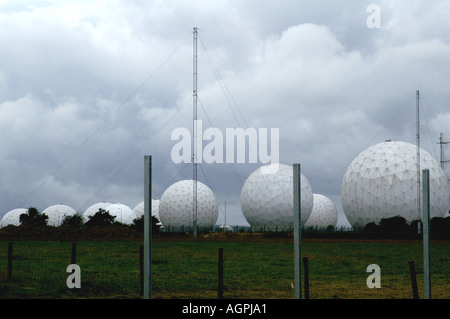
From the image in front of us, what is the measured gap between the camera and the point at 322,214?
8994 cm

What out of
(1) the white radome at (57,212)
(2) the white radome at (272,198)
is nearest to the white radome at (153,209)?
(1) the white radome at (57,212)

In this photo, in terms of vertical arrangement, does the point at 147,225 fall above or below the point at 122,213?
below

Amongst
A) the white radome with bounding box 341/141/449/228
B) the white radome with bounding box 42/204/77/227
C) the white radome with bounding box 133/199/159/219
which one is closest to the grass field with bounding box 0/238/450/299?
the white radome with bounding box 341/141/449/228

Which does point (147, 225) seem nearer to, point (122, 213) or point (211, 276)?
point (211, 276)

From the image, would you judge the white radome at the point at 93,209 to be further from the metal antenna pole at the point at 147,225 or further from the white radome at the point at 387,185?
the metal antenna pole at the point at 147,225

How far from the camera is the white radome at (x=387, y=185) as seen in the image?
6103 centimetres

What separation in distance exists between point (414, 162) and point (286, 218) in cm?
1651

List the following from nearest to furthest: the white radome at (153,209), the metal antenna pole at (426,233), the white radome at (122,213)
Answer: the metal antenna pole at (426,233), the white radome at (153,209), the white radome at (122,213)

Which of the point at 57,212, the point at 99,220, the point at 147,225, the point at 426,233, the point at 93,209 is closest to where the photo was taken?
the point at 147,225

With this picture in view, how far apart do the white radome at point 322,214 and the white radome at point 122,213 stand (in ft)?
117

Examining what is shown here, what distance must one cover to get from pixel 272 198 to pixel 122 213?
46.7 m

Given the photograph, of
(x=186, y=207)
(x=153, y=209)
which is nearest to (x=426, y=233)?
(x=186, y=207)
